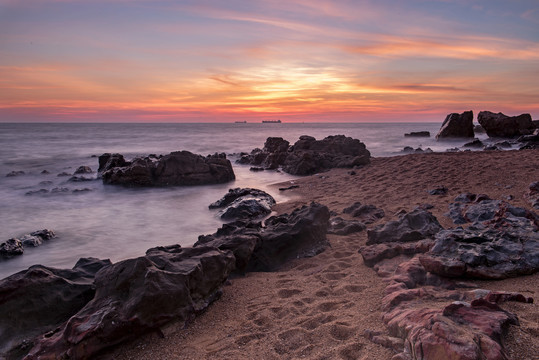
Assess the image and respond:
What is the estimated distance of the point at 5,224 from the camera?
10039mm

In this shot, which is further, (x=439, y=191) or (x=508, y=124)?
(x=508, y=124)

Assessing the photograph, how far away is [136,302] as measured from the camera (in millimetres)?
3484

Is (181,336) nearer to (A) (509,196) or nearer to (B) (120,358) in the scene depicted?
(B) (120,358)

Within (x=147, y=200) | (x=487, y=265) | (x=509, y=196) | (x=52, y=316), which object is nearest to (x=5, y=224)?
(x=147, y=200)

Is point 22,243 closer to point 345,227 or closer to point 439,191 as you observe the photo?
point 345,227

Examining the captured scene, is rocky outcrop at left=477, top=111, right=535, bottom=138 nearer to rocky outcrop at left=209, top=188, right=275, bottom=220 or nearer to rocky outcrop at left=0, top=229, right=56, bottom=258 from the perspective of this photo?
rocky outcrop at left=209, top=188, right=275, bottom=220

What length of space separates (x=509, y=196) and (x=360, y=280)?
5440 mm

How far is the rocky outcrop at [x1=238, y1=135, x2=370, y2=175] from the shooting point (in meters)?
16.4

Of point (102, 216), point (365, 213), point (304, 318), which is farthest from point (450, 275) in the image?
point (102, 216)

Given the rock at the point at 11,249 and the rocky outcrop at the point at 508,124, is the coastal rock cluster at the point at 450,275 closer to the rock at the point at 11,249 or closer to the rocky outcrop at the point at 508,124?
the rock at the point at 11,249

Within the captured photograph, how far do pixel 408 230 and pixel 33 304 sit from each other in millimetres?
5024

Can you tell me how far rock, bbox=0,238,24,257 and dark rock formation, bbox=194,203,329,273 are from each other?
3.96 meters

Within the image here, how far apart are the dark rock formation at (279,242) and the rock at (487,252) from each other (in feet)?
6.79

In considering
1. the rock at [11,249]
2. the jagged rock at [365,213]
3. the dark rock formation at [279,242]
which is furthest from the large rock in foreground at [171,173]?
the dark rock formation at [279,242]
